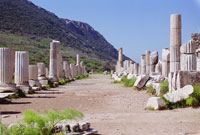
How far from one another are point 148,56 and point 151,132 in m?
20.6

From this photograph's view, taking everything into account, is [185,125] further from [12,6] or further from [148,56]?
[12,6]

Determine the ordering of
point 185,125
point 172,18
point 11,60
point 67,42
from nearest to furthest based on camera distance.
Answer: point 185,125 → point 11,60 → point 172,18 → point 67,42

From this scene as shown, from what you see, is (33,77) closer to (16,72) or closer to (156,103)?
(16,72)

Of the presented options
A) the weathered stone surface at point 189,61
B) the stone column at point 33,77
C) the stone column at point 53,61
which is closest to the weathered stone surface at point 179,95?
the weathered stone surface at point 189,61

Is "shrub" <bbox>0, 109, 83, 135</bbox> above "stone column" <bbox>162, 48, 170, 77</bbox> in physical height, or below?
below

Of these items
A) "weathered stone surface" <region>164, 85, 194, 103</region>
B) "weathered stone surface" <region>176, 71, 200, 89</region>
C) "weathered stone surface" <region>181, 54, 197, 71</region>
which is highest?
"weathered stone surface" <region>181, 54, 197, 71</region>

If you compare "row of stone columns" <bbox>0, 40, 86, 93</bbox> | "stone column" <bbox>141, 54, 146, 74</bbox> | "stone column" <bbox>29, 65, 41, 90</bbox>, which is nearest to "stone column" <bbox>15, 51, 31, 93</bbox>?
"row of stone columns" <bbox>0, 40, 86, 93</bbox>

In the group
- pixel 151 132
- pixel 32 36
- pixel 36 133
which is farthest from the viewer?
pixel 32 36

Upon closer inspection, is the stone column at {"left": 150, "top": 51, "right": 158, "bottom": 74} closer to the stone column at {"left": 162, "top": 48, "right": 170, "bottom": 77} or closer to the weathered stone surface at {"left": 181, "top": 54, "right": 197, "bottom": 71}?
the stone column at {"left": 162, "top": 48, "right": 170, "bottom": 77}

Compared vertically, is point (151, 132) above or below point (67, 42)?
below

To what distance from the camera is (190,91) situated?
35.8ft

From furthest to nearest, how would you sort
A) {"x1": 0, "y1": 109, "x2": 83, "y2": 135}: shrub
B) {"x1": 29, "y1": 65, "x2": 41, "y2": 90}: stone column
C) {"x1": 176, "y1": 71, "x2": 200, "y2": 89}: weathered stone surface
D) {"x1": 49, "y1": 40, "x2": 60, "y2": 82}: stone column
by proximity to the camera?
{"x1": 49, "y1": 40, "x2": 60, "y2": 82}: stone column → {"x1": 29, "y1": 65, "x2": 41, "y2": 90}: stone column → {"x1": 176, "y1": 71, "x2": 200, "y2": 89}: weathered stone surface → {"x1": 0, "y1": 109, "x2": 83, "y2": 135}: shrub

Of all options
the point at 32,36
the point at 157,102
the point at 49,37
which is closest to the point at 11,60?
the point at 157,102

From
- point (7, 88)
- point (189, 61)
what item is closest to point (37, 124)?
point (7, 88)
